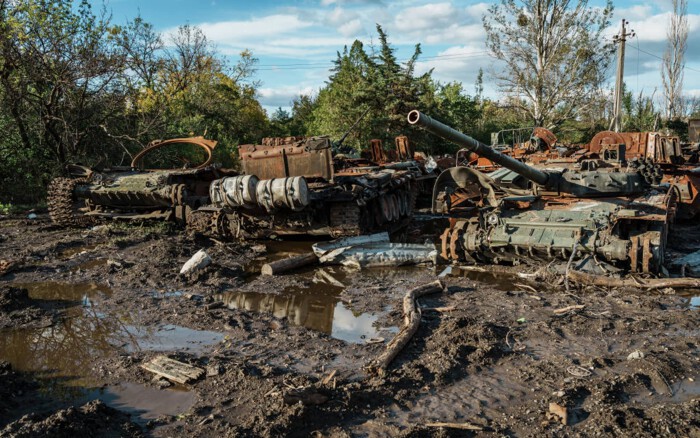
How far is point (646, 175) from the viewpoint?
8469 millimetres

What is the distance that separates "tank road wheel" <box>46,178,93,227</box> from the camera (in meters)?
12.6

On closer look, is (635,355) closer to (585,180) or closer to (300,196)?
(585,180)

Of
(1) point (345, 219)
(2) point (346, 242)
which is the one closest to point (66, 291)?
(2) point (346, 242)

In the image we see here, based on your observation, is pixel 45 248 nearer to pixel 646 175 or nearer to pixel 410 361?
pixel 410 361

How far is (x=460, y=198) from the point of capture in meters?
10.8

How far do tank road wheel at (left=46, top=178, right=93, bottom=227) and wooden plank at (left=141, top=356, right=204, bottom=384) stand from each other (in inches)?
355

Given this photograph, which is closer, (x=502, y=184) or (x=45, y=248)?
(x=502, y=184)

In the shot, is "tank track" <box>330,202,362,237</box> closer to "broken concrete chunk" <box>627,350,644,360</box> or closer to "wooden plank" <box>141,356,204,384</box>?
"wooden plank" <box>141,356,204,384</box>

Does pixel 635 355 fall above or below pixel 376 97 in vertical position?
below

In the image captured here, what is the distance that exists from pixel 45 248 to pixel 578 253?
8945 millimetres

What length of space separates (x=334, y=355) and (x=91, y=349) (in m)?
2.42

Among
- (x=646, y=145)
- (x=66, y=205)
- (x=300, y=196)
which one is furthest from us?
(x=646, y=145)

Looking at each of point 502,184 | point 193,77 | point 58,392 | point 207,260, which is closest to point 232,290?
point 207,260

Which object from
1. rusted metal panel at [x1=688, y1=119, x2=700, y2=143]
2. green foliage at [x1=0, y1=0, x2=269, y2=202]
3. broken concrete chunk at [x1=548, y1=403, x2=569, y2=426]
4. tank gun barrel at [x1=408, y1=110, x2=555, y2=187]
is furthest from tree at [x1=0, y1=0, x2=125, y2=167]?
rusted metal panel at [x1=688, y1=119, x2=700, y2=143]
